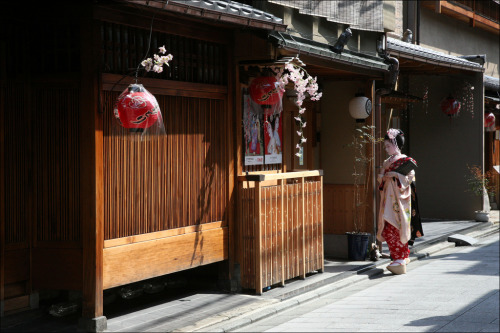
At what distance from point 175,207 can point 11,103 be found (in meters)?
2.47

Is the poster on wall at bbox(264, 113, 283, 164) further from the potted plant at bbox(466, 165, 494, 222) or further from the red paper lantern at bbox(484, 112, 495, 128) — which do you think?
the red paper lantern at bbox(484, 112, 495, 128)

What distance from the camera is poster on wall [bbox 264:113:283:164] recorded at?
11984 mm

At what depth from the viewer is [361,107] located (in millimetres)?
14242

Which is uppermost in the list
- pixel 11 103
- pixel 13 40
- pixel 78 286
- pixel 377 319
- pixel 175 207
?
pixel 13 40

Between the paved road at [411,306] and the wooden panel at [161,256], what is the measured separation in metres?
1.34

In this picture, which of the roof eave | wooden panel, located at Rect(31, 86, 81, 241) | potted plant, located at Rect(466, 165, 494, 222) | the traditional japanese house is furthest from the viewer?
potted plant, located at Rect(466, 165, 494, 222)

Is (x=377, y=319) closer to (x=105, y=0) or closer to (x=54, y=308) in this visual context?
(x=54, y=308)

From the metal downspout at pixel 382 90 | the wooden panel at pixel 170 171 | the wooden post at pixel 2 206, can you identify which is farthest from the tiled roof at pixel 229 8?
the metal downspout at pixel 382 90

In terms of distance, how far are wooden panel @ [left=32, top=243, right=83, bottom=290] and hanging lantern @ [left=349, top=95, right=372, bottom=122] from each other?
7.19 metres

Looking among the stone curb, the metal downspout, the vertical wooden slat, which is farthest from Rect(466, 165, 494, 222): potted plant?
the vertical wooden slat

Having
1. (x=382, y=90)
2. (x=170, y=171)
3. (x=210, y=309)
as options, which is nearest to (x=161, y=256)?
(x=210, y=309)

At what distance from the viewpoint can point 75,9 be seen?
27.6 feet

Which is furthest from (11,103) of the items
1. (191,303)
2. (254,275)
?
(254,275)

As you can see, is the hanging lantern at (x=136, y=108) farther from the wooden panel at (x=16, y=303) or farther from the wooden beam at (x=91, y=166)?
the wooden panel at (x=16, y=303)
